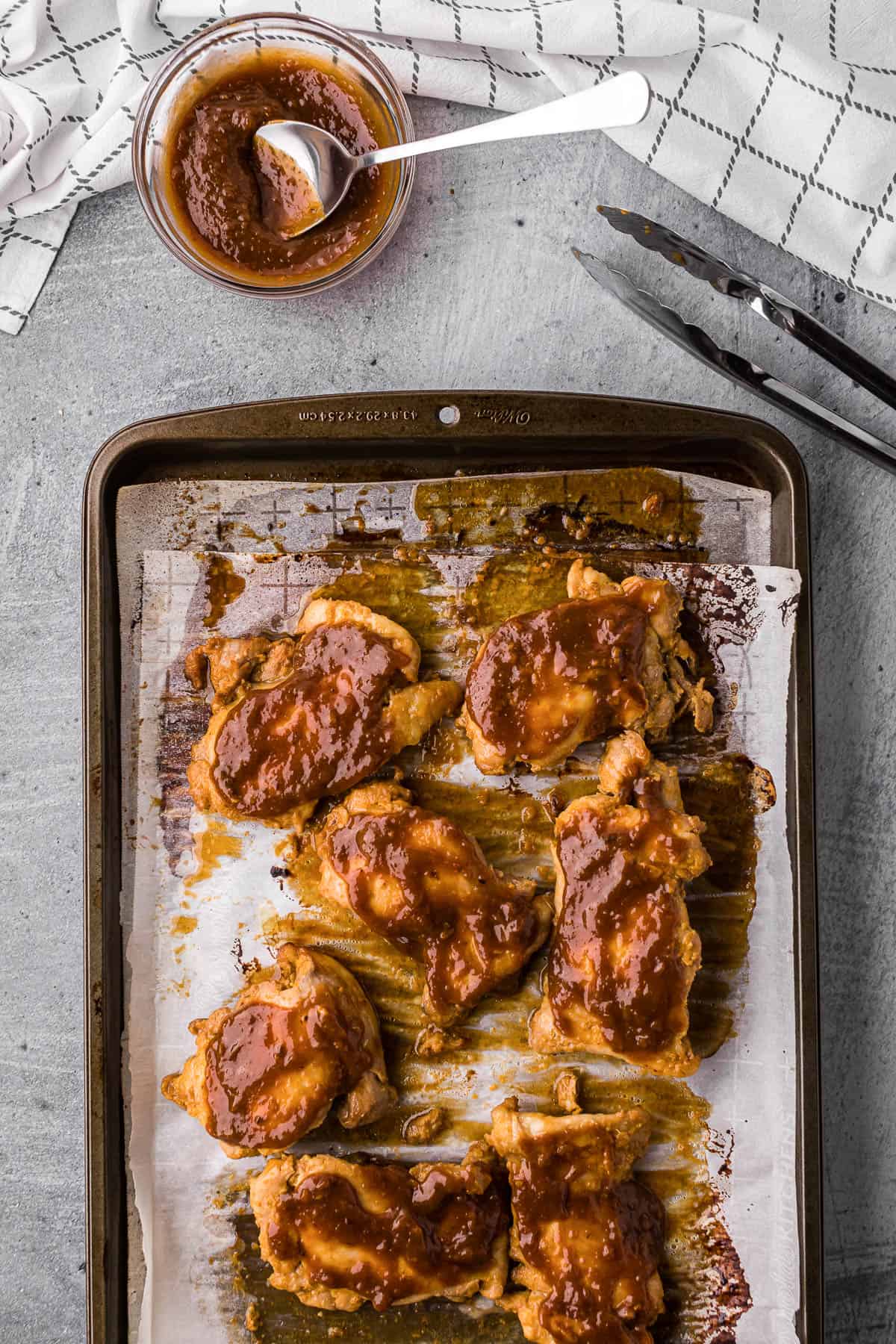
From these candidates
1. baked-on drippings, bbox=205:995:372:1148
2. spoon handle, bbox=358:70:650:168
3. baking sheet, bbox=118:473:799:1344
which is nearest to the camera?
spoon handle, bbox=358:70:650:168

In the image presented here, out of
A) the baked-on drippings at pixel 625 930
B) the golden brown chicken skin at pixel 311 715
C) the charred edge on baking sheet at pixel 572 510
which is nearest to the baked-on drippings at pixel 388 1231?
the baked-on drippings at pixel 625 930

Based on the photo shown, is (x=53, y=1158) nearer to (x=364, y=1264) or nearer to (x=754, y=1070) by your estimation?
(x=364, y=1264)

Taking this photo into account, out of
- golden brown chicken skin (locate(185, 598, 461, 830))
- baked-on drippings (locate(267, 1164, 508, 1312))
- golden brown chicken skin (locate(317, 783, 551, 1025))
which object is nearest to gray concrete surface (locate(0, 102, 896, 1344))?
golden brown chicken skin (locate(185, 598, 461, 830))

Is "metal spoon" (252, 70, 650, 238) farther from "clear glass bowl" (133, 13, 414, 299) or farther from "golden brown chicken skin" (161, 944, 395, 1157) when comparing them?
"golden brown chicken skin" (161, 944, 395, 1157)

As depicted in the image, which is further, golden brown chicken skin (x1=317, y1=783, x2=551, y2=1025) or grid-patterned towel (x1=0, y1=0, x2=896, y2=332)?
grid-patterned towel (x1=0, y1=0, x2=896, y2=332)

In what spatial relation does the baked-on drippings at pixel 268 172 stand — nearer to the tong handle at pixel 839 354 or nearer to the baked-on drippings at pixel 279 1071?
the tong handle at pixel 839 354

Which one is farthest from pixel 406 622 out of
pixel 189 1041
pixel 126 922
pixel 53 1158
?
pixel 53 1158
